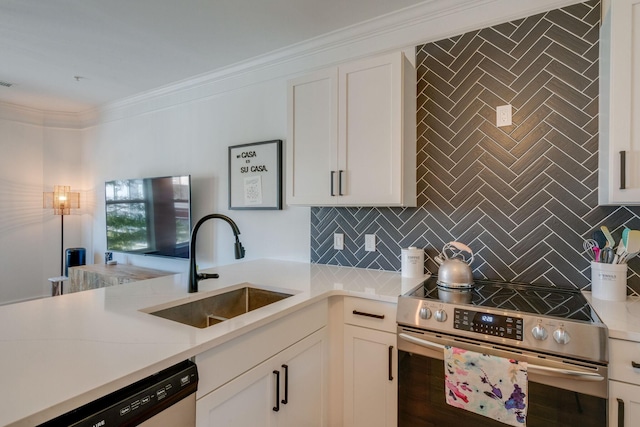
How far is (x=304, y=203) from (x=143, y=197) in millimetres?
2180

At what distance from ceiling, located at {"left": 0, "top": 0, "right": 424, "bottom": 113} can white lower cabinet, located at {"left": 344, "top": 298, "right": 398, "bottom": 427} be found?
1.81 meters

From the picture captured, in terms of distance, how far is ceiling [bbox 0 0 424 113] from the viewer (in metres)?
1.98

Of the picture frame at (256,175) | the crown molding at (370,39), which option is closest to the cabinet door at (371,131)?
the crown molding at (370,39)

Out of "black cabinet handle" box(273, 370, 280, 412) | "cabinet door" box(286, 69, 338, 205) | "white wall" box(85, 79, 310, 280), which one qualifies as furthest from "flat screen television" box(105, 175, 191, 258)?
"black cabinet handle" box(273, 370, 280, 412)

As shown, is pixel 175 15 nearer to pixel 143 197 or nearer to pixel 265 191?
pixel 265 191

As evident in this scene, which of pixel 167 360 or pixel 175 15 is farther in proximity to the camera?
pixel 175 15

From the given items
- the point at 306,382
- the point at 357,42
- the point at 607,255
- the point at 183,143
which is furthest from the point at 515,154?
the point at 183,143

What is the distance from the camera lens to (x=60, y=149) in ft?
14.0

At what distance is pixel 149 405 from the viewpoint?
2.74 ft

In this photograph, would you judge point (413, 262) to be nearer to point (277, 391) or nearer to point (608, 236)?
point (608, 236)

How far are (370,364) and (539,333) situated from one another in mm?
772

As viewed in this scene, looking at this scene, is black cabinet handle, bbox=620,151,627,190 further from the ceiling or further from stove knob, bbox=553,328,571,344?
the ceiling

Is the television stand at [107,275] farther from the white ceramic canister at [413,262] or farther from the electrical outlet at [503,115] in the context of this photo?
the electrical outlet at [503,115]

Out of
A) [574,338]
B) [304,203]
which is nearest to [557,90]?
[574,338]
